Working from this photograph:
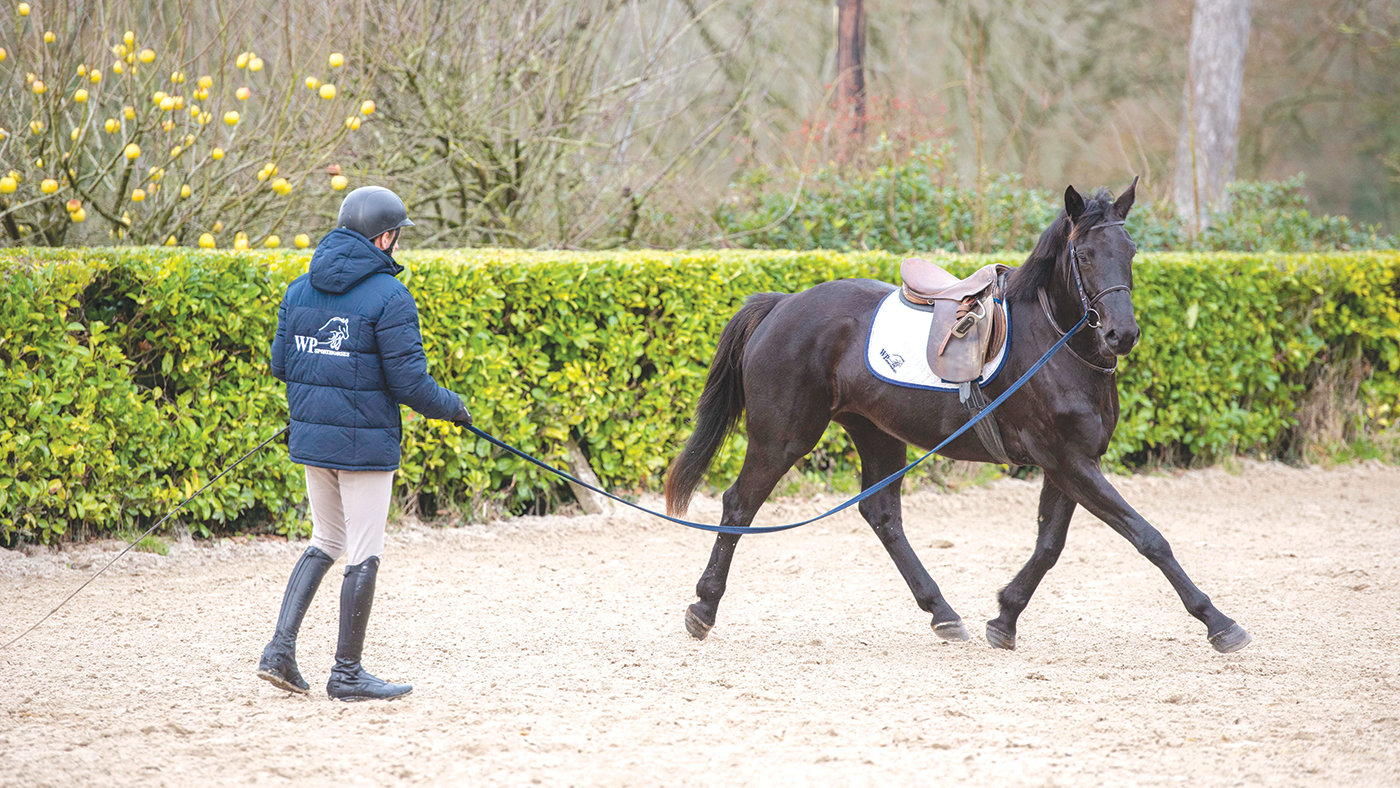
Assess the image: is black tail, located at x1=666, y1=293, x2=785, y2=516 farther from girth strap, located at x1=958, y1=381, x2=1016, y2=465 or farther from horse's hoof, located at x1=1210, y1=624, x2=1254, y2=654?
horse's hoof, located at x1=1210, y1=624, x2=1254, y2=654

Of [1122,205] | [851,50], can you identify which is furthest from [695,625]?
[851,50]

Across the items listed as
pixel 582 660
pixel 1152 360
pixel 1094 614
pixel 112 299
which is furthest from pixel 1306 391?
pixel 112 299

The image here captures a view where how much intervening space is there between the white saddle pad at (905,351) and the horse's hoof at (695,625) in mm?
1267

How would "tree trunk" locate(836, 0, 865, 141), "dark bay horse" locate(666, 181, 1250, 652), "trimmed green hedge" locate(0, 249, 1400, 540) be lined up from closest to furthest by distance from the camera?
"dark bay horse" locate(666, 181, 1250, 652), "trimmed green hedge" locate(0, 249, 1400, 540), "tree trunk" locate(836, 0, 865, 141)

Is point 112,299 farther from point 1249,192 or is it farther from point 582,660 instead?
point 1249,192

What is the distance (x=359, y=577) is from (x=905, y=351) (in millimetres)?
2314

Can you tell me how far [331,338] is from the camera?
3662 mm

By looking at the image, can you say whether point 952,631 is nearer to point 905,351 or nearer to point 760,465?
point 760,465

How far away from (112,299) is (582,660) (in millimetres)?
3303

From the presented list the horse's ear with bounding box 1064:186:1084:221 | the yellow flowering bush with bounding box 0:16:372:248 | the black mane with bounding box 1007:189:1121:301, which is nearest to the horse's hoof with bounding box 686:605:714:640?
the black mane with bounding box 1007:189:1121:301

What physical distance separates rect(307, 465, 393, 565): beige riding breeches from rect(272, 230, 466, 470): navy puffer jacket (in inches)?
3.8

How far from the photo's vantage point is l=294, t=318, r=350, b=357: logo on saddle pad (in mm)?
3654

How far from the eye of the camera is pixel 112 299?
5.77 m

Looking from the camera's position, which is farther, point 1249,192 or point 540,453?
point 1249,192
